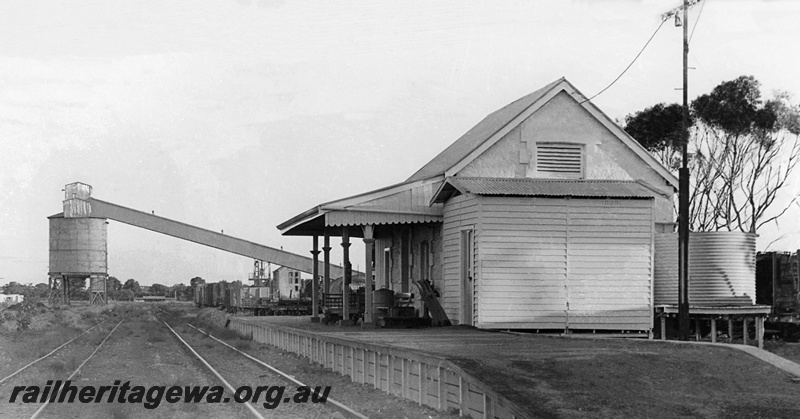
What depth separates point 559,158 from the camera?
81.9 feet

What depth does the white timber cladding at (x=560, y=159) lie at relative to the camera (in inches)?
981

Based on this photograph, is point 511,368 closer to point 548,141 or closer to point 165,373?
point 165,373

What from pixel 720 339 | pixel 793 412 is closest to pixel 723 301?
pixel 720 339

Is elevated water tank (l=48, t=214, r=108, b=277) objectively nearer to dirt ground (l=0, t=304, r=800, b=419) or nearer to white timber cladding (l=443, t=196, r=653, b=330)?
dirt ground (l=0, t=304, r=800, b=419)

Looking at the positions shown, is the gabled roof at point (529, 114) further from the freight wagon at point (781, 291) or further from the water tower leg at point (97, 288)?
the water tower leg at point (97, 288)

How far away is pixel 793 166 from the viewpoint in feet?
140

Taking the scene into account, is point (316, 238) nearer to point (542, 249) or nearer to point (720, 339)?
point (542, 249)

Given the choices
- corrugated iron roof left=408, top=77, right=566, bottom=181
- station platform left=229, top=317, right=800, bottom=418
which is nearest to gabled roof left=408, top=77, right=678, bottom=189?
corrugated iron roof left=408, top=77, right=566, bottom=181

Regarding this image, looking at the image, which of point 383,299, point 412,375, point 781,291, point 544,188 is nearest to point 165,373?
point 412,375

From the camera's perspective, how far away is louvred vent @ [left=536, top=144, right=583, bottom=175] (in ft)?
81.8

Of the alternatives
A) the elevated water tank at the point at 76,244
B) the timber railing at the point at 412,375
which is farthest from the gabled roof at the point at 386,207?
the elevated water tank at the point at 76,244

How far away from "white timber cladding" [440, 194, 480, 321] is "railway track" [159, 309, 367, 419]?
5276mm

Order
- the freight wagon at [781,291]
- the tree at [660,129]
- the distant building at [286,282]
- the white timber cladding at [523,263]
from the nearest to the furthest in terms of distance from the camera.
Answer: the white timber cladding at [523,263], the freight wagon at [781,291], the tree at [660,129], the distant building at [286,282]

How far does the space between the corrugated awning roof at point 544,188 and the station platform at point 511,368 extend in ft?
14.1
